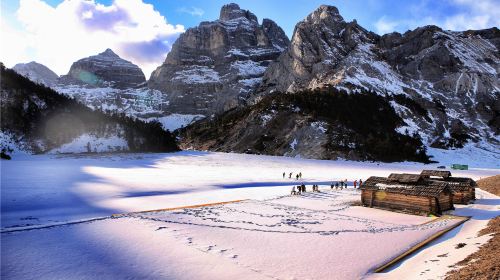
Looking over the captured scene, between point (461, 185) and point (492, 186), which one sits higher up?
point (461, 185)

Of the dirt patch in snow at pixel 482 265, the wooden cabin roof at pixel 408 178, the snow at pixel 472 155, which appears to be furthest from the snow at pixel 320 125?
the dirt patch in snow at pixel 482 265

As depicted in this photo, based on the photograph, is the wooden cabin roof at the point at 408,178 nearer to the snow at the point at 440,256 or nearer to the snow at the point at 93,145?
the snow at the point at 440,256

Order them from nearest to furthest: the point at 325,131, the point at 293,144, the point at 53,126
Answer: the point at 53,126, the point at 325,131, the point at 293,144

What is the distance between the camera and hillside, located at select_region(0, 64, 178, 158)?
229 ft

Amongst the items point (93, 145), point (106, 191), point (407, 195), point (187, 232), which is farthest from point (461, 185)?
point (93, 145)

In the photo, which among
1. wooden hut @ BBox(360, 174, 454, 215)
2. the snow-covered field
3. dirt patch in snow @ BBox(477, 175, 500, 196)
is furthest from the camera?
dirt patch in snow @ BBox(477, 175, 500, 196)

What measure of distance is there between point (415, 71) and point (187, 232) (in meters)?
149

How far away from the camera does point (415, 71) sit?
471 feet

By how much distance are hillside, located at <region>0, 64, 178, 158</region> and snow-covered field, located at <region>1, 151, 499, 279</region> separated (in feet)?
124

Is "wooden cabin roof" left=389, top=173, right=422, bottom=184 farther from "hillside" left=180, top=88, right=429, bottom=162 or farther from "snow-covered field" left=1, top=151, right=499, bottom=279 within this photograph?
"hillside" left=180, top=88, right=429, bottom=162

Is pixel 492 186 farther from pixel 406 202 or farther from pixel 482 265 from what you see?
pixel 482 265

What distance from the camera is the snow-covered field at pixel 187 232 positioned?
13.8 metres

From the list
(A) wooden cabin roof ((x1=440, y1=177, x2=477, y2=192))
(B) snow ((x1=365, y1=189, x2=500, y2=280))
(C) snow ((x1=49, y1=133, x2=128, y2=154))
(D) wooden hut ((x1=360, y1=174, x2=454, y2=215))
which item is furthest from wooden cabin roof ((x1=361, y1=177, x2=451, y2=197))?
(C) snow ((x1=49, y1=133, x2=128, y2=154))

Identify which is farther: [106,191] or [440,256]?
[106,191]
